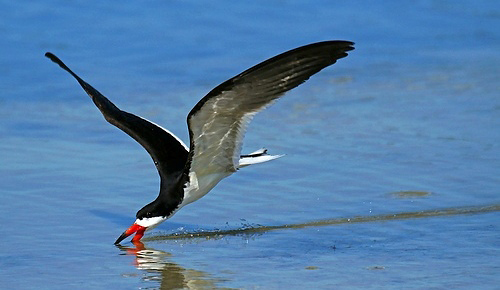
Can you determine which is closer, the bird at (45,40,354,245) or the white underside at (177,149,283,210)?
the bird at (45,40,354,245)

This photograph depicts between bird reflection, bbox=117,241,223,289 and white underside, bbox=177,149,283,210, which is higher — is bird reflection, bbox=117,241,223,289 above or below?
below

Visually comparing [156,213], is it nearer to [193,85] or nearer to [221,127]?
[221,127]

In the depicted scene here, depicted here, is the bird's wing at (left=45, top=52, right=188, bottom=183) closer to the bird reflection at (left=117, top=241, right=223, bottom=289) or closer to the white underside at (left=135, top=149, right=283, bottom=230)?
the white underside at (left=135, top=149, right=283, bottom=230)

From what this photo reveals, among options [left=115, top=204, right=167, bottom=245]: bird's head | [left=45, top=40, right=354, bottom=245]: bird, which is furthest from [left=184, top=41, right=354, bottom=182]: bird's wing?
[left=115, top=204, right=167, bottom=245]: bird's head

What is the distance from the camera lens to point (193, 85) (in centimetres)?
1062

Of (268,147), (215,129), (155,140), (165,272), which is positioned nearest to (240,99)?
(215,129)

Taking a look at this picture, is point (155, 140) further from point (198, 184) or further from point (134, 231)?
point (134, 231)

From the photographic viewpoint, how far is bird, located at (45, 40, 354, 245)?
589cm

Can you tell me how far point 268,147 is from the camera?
8.61m

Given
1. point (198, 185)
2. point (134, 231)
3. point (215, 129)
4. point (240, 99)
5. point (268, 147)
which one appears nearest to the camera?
point (240, 99)

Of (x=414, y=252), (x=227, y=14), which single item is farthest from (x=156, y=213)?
(x=227, y=14)

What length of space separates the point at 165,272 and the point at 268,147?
8.30 feet

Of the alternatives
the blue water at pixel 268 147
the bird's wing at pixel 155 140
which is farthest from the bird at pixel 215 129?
the blue water at pixel 268 147

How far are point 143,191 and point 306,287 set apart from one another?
2.20 metres
